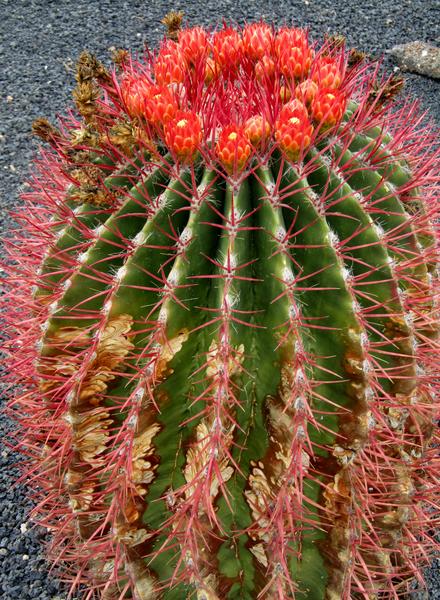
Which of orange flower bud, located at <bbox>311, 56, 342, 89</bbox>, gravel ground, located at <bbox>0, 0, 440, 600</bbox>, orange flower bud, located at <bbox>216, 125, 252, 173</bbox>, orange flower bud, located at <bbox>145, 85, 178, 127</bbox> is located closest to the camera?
orange flower bud, located at <bbox>216, 125, 252, 173</bbox>

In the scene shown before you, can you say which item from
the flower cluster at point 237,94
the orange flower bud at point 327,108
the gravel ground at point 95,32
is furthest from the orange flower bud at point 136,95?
the gravel ground at point 95,32

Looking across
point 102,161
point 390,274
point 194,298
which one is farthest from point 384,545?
point 102,161

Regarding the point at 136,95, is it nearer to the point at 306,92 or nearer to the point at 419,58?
the point at 306,92

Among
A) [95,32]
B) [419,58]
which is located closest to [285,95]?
[419,58]

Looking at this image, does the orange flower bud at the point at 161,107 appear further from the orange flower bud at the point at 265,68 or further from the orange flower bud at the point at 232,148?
the orange flower bud at the point at 265,68

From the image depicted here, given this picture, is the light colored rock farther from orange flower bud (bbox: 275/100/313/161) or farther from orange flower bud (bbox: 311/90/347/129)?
orange flower bud (bbox: 275/100/313/161)

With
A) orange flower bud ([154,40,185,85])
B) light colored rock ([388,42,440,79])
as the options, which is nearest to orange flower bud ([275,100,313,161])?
orange flower bud ([154,40,185,85])

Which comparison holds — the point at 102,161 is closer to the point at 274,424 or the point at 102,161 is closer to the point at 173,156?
the point at 173,156
